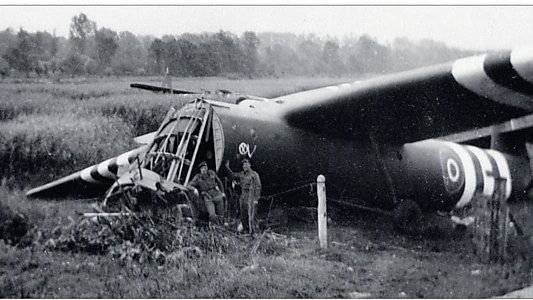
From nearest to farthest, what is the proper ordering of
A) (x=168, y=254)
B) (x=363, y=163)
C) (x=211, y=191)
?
1. (x=168, y=254)
2. (x=211, y=191)
3. (x=363, y=163)

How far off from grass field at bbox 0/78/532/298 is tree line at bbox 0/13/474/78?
14 centimetres

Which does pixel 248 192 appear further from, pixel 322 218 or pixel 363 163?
pixel 363 163

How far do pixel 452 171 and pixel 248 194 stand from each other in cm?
326

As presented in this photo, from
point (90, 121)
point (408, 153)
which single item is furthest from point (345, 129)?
point (90, 121)

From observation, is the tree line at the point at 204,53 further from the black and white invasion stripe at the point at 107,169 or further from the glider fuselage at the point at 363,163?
the black and white invasion stripe at the point at 107,169

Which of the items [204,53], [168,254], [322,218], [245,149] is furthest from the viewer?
[204,53]

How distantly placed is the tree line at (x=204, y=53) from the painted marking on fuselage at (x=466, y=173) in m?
2.13

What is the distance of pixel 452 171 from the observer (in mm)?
8625

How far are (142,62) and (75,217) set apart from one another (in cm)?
198

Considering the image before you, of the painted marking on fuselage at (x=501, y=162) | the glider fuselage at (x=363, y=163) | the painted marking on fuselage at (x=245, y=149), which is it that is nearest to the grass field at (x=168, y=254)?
the glider fuselage at (x=363, y=163)

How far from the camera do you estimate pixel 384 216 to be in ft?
26.4

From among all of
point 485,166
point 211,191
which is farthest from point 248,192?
point 485,166

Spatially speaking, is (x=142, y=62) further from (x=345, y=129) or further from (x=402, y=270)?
(x=402, y=270)

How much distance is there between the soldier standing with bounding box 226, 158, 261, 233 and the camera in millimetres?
6785
